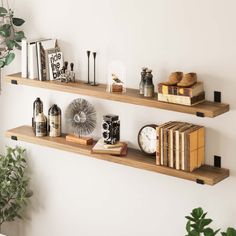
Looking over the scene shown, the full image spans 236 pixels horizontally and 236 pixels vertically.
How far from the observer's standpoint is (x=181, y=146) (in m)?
3.55

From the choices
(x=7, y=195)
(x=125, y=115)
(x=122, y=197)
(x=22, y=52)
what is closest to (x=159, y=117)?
(x=125, y=115)

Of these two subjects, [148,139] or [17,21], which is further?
[17,21]

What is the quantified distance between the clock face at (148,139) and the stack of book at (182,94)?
0.25m

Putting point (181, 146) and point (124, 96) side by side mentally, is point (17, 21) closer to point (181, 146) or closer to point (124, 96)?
point (124, 96)

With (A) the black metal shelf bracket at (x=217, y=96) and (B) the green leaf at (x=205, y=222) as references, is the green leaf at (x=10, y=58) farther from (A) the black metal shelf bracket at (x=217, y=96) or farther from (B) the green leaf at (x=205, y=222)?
(B) the green leaf at (x=205, y=222)

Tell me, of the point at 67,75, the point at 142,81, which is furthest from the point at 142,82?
the point at 67,75

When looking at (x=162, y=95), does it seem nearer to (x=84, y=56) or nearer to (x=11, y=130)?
(x=84, y=56)

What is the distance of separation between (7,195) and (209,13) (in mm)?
1845

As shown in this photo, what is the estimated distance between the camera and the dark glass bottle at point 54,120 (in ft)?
13.6

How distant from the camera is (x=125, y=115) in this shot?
3967 millimetres

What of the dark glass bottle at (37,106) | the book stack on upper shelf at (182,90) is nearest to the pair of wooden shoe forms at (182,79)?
the book stack on upper shelf at (182,90)

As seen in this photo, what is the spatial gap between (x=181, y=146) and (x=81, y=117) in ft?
2.62

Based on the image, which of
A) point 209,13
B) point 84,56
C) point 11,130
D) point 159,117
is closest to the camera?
point 209,13

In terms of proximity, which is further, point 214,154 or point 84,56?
point 84,56
